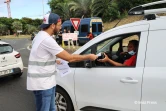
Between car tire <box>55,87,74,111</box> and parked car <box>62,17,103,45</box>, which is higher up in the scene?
parked car <box>62,17,103,45</box>

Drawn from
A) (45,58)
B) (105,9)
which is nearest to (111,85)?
(45,58)

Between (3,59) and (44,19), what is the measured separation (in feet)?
16.1

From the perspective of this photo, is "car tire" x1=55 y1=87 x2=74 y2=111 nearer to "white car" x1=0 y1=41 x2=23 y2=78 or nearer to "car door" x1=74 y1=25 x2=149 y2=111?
"car door" x1=74 y1=25 x2=149 y2=111

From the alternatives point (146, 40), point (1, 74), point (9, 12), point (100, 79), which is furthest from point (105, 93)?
point (9, 12)

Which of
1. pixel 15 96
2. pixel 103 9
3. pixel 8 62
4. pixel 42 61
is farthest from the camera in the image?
pixel 103 9

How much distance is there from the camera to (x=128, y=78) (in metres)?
3.17

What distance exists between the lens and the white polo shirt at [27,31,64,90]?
2812 millimetres

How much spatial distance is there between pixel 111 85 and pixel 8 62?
5.08 m

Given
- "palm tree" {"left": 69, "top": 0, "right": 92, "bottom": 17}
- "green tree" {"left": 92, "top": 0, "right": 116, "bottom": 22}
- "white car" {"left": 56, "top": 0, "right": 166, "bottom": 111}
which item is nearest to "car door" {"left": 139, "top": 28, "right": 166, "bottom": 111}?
"white car" {"left": 56, "top": 0, "right": 166, "bottom": 111}

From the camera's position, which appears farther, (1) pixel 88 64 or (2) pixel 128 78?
(1) pixel 88 64

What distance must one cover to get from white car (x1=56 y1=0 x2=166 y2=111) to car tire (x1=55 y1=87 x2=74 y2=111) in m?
0.02

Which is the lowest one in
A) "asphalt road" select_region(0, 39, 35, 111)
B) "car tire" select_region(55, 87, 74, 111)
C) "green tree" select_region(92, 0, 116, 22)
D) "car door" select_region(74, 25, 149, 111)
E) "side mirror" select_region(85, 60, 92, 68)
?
"asphalt road" select_region(0, 39, 35, 111)

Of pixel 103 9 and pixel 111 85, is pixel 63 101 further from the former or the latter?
pixel 103 9

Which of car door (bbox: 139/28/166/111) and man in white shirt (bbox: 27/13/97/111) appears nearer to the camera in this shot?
man in white shirt (bbox: 27/13/97/111)
